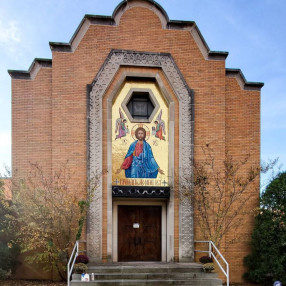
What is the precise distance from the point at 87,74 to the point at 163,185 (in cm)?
462

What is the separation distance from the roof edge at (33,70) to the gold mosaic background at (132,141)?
280cm

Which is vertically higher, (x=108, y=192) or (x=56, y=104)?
(x=56, y=104)

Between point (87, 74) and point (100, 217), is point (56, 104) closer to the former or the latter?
point (87, 74)

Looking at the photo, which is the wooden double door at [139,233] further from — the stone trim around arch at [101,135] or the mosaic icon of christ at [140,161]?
the mosaic icon of christ at [140,161]

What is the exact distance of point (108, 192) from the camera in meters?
11.5

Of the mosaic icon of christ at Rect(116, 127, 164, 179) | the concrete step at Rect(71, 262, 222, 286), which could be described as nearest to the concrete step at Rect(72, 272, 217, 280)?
the concrete step at Rect(71, 262, 222, 286)

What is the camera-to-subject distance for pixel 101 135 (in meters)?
11.6

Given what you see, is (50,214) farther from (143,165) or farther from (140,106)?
(140,106)

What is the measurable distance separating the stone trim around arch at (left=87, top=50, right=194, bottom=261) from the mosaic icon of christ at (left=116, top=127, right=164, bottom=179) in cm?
89

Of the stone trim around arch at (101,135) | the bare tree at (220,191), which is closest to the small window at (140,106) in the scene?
the stone trim around arch at (101,135)

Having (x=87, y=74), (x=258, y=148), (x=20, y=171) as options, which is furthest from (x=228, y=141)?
(x=20, y=171)

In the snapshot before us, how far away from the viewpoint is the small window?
40.7 feet

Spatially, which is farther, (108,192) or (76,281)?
(108,192)

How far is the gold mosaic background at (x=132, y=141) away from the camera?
1170 centimetres
